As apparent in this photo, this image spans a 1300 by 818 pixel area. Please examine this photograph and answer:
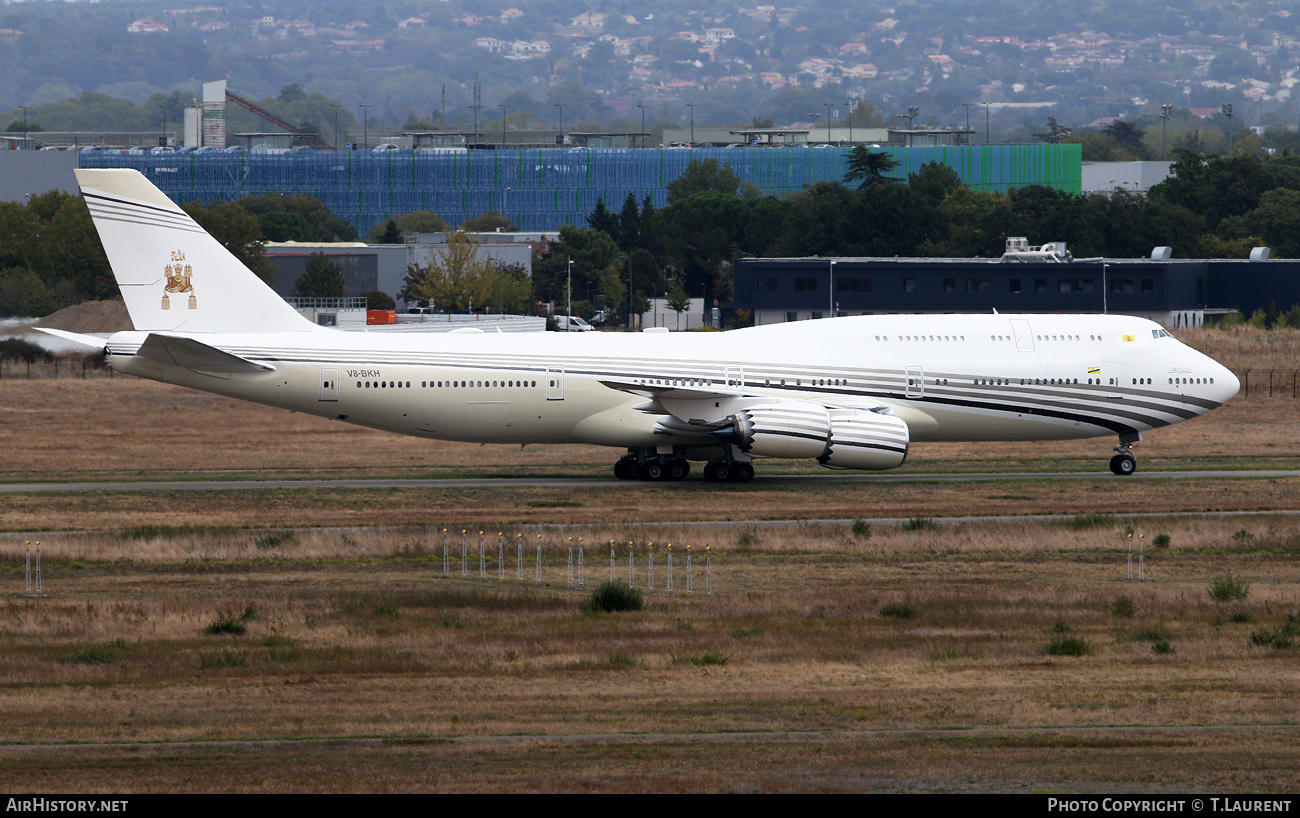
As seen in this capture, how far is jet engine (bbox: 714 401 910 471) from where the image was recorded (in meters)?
47.0

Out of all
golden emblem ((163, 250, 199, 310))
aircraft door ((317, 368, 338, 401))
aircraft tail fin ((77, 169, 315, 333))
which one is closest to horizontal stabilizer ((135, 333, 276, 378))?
aircraft door ((317, 368, 338, 401))

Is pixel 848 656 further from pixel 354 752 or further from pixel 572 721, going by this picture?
pixel 354 752

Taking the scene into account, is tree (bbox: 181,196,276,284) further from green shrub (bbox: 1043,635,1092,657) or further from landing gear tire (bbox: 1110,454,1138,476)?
green shrub (bbox: 1043,635,1092,657)

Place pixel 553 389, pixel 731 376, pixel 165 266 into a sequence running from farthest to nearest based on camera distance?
1. pixel 731 376
2. pixel 553 389
3. pixel 165 266

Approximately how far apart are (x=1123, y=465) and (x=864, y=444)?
31.9ft

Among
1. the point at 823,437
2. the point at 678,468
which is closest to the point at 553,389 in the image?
the point at 678,468

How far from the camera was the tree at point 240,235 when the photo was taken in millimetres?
127875

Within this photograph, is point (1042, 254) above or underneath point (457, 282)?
above

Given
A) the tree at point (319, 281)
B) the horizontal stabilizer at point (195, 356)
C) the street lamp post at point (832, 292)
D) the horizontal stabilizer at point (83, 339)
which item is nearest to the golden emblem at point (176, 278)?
the horizontal stabilizer at point (83, 339)

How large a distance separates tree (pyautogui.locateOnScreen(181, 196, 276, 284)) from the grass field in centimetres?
Answer: 8451

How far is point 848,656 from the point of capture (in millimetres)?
25016

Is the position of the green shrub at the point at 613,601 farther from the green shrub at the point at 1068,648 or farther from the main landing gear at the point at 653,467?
the main landing gear at the point at 653,467

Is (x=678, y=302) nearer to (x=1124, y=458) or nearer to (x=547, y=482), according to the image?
(x=1124, y=458)

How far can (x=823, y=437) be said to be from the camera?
47.0 metres
